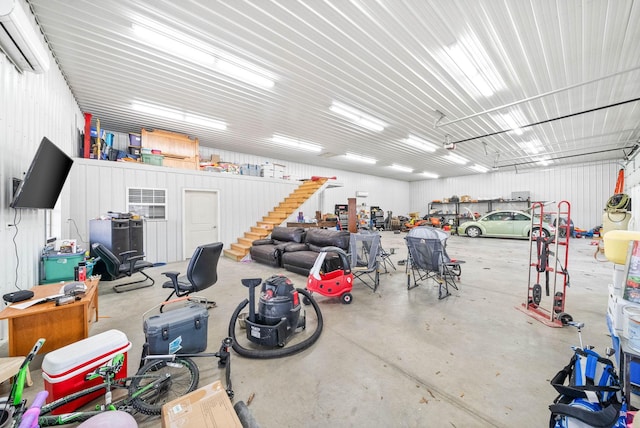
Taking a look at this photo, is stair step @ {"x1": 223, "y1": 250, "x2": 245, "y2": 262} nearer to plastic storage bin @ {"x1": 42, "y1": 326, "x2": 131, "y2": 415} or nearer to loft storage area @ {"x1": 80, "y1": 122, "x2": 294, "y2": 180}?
loft storage area @ {"x1": 80, "y1": 122, "x2": 294, "y2": 180}

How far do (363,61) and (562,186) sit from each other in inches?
537

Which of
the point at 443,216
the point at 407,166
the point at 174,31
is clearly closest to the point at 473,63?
the point at 174,31

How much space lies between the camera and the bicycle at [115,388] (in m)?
1.18

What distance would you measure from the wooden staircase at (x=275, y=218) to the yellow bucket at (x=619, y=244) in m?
6.40

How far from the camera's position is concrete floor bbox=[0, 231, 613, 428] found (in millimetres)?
1563

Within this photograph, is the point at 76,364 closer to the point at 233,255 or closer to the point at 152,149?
the point at 233,255

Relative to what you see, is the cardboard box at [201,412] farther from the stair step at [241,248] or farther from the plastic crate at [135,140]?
the plastic crate at [135,140]

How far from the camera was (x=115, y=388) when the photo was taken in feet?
5.37

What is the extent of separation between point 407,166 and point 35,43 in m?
11.9

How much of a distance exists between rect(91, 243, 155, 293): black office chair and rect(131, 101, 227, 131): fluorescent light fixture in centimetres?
307

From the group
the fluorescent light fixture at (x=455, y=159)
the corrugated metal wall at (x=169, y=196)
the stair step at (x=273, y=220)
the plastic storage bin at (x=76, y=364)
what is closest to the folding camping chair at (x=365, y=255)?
the plastic storage bin at (x=76, y=364)

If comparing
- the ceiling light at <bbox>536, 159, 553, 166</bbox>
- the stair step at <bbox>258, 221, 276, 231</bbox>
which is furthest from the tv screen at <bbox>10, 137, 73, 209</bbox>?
the ceiling light at <bbox>536, 159, 553, 166</bbox>

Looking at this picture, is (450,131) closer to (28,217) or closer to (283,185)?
(283,185)

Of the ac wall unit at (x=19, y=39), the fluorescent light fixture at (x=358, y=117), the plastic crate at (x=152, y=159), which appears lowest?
the plastic crate at (x=152, y=159)
